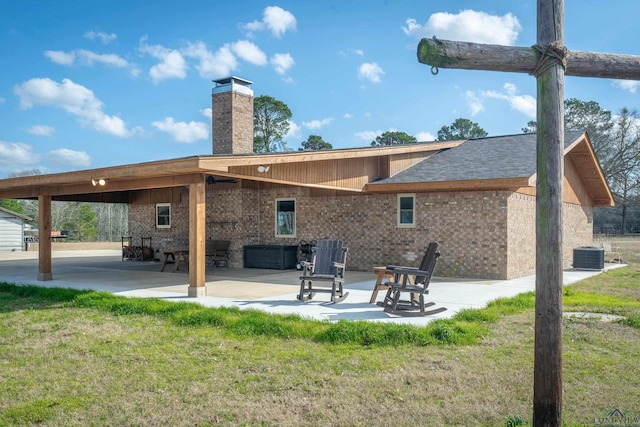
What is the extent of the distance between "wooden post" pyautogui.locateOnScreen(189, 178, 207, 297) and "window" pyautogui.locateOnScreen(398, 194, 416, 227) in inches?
229

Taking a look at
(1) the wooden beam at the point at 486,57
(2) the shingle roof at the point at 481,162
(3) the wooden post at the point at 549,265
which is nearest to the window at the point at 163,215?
(2) the shingle roof at the point at 481,162

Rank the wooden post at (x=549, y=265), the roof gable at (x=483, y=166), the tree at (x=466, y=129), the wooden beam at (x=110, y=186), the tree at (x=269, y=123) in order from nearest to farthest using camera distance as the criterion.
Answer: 1. the wooden post at (x=549, y=265)
2. the wooden beam at (x=110, y=186)
3. the roof gable at (x=483, y=166)
4. the tree at (x=269, y=123)
5. the tree at (x=466, y=129)

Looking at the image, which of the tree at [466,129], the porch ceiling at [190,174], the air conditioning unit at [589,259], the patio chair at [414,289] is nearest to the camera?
the patio chair at [414,289]

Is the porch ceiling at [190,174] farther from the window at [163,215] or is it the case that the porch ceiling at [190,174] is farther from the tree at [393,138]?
the tree at [393,138]

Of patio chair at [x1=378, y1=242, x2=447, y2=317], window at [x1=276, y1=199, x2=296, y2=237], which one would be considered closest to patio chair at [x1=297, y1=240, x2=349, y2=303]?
patio chair at [x1=378, y1=242, x2=447, y2=317]

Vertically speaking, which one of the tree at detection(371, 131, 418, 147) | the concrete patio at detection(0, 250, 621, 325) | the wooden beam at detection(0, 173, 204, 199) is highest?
the tree at detection(371, 131, 418, 147)

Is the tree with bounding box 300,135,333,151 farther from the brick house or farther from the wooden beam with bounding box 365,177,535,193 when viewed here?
the wooden beam with bounding box 365,177,535,193

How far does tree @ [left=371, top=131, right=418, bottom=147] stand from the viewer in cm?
4600

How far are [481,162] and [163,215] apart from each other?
35.8 feet

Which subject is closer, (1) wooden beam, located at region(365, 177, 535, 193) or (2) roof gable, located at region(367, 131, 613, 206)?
(1) wooden beam, located at region(365, 177, 535, 193)

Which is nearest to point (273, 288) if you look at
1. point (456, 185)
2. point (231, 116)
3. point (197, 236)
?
point (197, 236)

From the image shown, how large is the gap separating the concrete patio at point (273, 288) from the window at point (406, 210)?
1.63 meters

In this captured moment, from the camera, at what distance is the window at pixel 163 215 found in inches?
684

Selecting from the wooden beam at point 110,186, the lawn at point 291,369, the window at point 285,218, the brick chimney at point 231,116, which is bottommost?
the lawn at point 291,369
